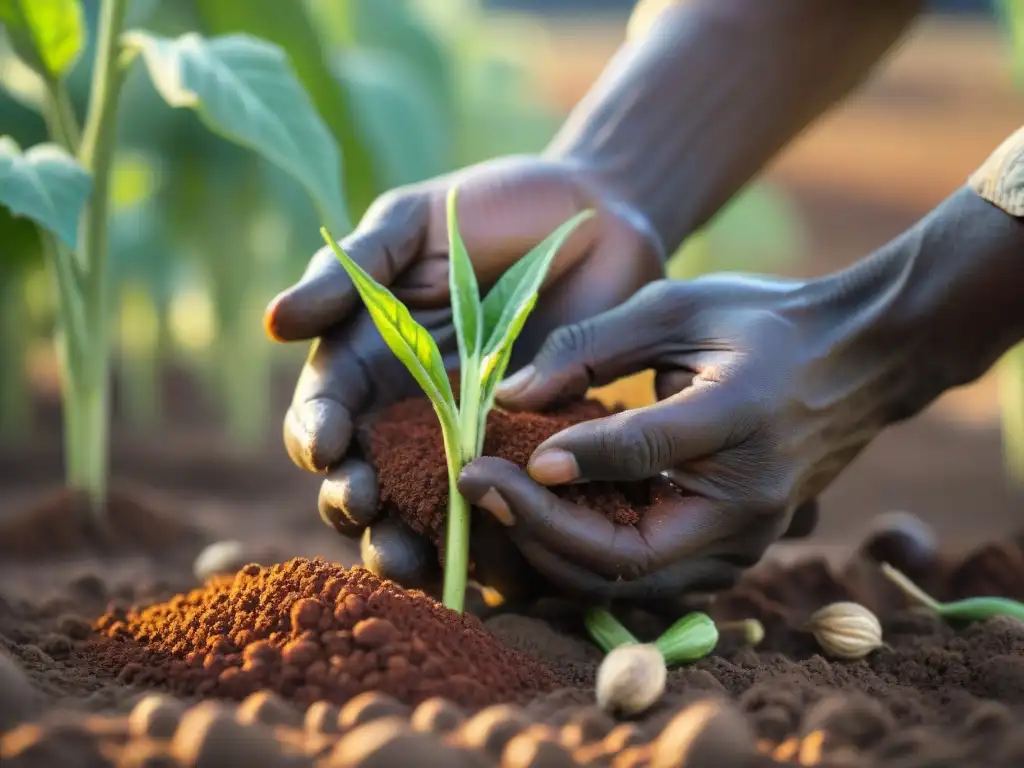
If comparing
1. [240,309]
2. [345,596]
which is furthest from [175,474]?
[345,596]

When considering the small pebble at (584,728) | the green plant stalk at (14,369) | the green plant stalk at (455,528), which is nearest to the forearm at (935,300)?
the green plant stalk at (455,528)

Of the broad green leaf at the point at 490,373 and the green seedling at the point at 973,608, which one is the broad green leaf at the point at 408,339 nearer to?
the broad green leaf at the point at 490,373

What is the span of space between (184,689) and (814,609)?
0.75 metres

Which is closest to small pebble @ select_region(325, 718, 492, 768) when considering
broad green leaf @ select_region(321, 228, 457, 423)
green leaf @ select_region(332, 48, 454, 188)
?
broad green leaf @ select_region(321, 228, 457, 423)

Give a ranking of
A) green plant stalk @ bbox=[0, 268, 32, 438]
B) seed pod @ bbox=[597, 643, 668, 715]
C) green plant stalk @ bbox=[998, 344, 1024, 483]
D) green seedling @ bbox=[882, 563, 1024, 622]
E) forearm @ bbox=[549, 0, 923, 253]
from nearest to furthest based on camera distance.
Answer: seed pod @ bbox=[597, 643, 668, 715]
green seedling @ bbox=[882, 563, 1024, 622]
forearm @ bbox=[549, 0, 923, 253]
green plant stalk @ bbox=[998, 344, 1024, 483]
green plant stalk @ bbox=[0, 268, 32, 438]

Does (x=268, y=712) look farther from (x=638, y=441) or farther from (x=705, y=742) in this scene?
(x=638, y=441)

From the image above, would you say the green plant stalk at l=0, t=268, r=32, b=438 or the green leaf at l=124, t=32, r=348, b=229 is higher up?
the green leaf at l=124, t=32, r=348, b=229

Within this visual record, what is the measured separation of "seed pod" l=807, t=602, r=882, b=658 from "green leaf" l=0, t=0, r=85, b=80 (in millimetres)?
1239

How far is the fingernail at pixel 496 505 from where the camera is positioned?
3.09 ft

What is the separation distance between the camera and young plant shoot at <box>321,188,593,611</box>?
0.93 meters

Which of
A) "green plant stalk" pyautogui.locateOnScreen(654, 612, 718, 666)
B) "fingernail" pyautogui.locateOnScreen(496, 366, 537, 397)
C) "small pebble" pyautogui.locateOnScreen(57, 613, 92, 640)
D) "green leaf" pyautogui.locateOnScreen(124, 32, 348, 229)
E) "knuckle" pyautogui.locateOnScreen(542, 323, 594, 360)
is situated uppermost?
"green leaf" pyautogui.locateOnScreen(124, 32, 348, 229)

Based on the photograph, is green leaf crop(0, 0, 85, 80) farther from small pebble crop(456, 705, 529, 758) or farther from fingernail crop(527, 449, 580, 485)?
small pebble crop(456, 705, 529, 758)

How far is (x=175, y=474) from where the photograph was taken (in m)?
2.67

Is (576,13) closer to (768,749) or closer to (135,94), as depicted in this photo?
(135,94)
